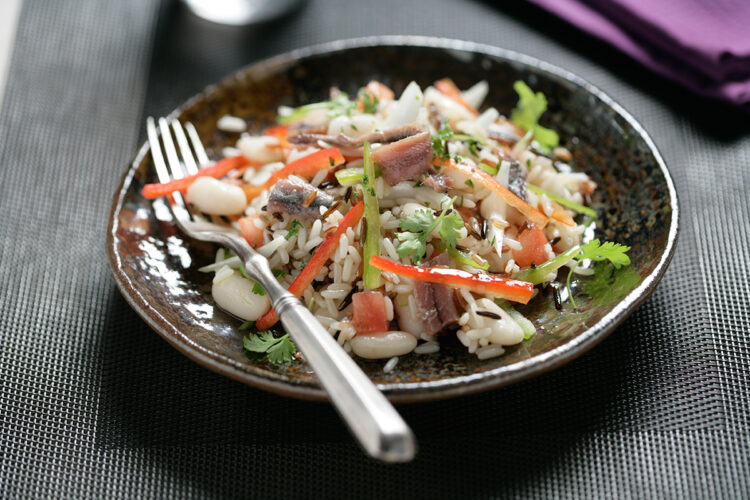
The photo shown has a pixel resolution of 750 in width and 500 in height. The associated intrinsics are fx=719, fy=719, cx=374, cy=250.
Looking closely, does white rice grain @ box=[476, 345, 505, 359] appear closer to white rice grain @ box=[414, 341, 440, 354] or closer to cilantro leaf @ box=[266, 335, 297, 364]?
white rice grain @ box=[414, 341, 440, 354]

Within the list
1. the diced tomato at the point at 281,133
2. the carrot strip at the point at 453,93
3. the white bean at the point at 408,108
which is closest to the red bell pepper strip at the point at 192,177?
the diced tomato at the point at 281,133

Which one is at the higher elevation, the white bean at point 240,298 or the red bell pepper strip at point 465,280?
the red bell pepper strip at point 465,280

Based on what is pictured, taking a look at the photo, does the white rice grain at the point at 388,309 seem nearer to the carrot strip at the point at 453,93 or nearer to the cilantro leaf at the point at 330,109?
the cilantro leaf at the point at 330,109

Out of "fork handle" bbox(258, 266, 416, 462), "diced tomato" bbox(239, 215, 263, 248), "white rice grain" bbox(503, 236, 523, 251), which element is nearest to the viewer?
"fork handle" bbox(258, 266, 416, 462)

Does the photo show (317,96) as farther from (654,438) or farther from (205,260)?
(654,438)

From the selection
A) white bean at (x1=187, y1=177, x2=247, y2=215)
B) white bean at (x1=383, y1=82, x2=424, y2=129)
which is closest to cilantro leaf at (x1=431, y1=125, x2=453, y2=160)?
white bean at (x1=383, y1=82, x2=424, y2=129)

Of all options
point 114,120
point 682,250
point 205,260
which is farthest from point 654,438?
point 114,120

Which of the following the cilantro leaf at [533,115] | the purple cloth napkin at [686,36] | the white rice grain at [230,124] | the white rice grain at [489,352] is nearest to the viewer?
the white rice grain at [489,352]

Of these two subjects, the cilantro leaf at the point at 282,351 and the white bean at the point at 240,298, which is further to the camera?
the white bean at the point at 240,298
